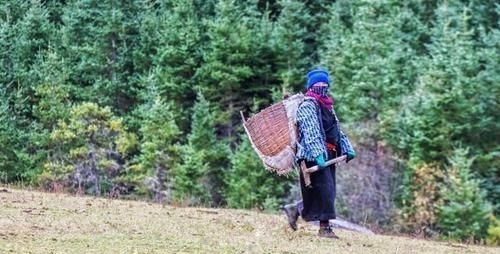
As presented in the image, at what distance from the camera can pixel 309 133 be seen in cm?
743

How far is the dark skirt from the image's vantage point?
7617 mm

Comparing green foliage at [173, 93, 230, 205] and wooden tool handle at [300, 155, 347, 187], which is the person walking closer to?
wooden tool handle at [300, 155, 347, 187]

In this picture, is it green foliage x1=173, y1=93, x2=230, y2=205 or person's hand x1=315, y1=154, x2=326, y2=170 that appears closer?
person's hand x1=315, y1=154, x2=326, y2=170

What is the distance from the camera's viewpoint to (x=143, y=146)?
26.4 meters

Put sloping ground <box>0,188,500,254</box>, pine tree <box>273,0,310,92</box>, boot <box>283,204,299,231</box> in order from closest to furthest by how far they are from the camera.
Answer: sloping ground <box>0,188,500,254</box>, boot <box>283,204,299,231</box>, pine tree <box>273,0,310,92</box>

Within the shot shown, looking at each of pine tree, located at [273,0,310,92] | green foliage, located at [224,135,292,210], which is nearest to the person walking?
green foliage, located at [224,135,292,210]

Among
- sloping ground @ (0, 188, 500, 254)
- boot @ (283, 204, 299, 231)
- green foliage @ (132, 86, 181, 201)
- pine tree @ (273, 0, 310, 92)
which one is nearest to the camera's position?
sloping ground @ (0, 188, 500, 254)

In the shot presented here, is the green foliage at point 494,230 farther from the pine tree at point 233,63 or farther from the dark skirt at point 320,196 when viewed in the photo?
the pine tree at point 233,63

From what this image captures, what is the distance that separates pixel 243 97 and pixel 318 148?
72.5 ft

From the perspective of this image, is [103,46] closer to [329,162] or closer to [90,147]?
[90,147]

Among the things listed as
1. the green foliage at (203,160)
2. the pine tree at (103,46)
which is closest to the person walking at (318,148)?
the green foliage at (203,160)

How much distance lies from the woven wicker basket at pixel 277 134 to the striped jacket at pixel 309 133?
12 cm

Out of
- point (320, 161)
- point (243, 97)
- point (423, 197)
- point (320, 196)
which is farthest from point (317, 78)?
point (243, 97)

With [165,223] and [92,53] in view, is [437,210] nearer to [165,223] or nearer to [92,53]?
[165,223]
